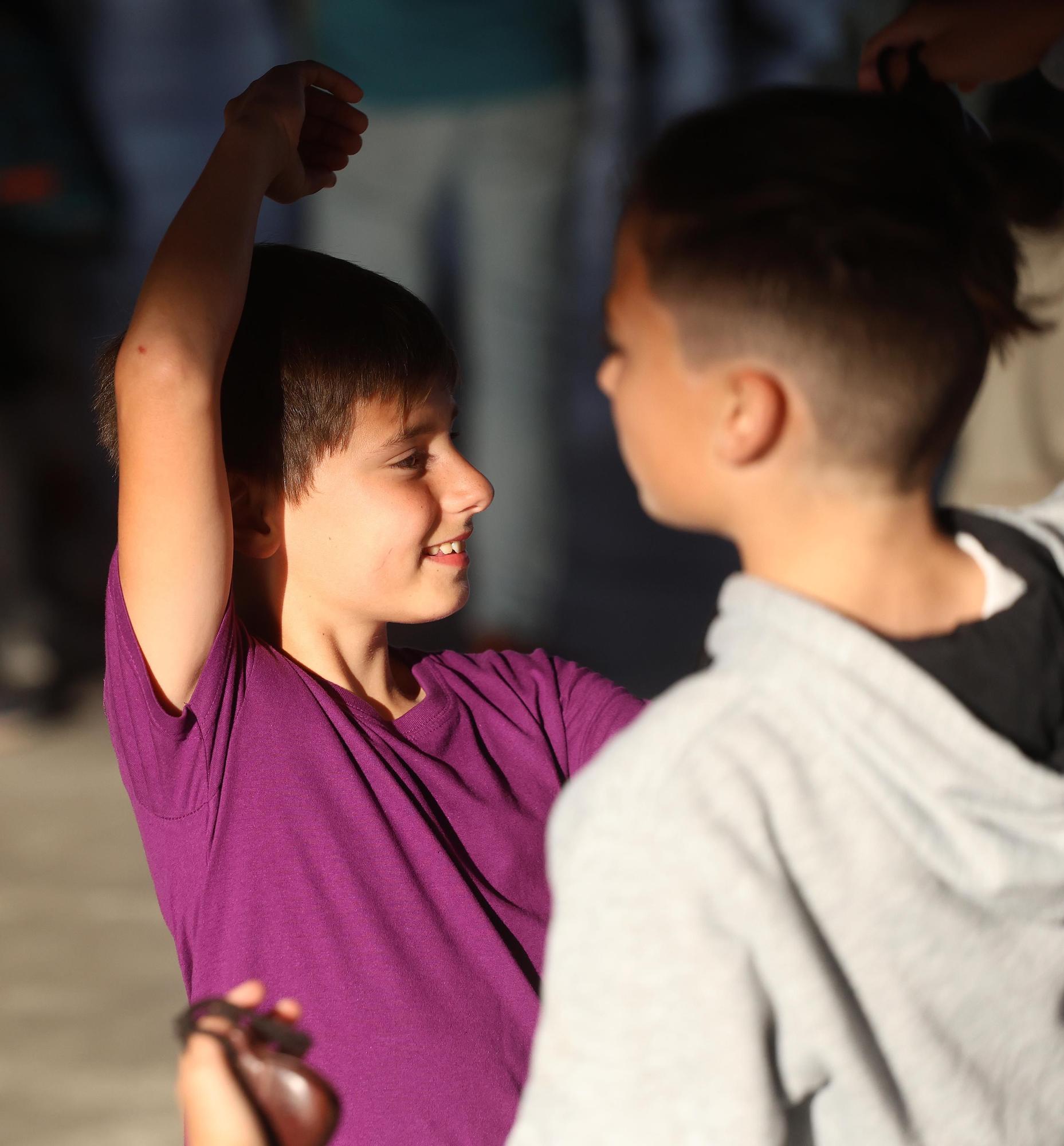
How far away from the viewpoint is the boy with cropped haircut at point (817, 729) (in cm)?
52

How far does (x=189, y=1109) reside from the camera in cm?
59

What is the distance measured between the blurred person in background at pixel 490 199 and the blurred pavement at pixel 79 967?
2.48 ft

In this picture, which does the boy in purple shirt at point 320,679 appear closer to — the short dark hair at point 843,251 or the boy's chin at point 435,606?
the boy's chin at point 435,606

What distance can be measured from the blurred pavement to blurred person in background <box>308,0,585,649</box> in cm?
76

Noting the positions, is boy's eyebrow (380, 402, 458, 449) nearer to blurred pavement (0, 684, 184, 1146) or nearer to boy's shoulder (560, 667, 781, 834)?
boy's shoulder (560, 667, 781, 834)

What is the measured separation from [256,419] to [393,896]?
0.31 meters

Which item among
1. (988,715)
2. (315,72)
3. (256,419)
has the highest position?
(315,72)

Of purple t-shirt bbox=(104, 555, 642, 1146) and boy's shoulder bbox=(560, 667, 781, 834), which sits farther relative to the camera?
purple t-shirt bbox=(104, 555, 642, 1146)

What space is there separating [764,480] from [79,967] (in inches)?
55.8

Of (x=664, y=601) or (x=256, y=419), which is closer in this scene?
(x=256, y=419)

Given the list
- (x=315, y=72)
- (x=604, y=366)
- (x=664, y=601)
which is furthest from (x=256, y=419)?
(x=664, y=601)

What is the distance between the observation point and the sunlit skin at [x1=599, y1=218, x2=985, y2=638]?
57 cm

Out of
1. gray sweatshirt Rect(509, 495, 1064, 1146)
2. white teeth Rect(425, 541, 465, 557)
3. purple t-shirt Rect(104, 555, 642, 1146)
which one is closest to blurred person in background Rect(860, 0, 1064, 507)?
white teeth Rect(425, 541, 465, 557)

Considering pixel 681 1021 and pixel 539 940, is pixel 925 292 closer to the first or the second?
pixel 681 1021
